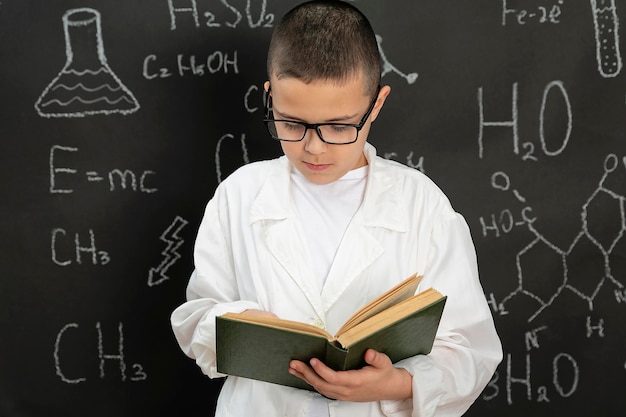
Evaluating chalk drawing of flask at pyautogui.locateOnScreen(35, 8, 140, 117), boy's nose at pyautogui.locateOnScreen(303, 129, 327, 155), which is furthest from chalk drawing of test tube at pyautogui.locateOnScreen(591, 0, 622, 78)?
chalk drawing of flask at pyautogui.locateOnScreen(35, 8, 140, 117)

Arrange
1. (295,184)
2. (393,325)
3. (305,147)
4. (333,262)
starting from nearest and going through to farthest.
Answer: (393,325), (305,147), (333,262), (295,184)

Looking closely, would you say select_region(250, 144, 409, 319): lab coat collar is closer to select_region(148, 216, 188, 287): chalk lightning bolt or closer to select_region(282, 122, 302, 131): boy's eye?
select_region(282, 122, 302, 131): boy's eye

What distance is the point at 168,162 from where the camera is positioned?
2129 millimetres

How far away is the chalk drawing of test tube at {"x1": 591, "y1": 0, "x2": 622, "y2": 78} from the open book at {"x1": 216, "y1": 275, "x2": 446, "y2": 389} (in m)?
1.04

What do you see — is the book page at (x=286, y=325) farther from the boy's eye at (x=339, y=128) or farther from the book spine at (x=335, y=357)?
the boy's eye at (x=339, y=128)

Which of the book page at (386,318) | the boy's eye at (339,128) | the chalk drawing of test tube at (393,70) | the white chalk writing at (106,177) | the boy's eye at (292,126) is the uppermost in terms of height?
the chalk drawing of test tube at (393,70)

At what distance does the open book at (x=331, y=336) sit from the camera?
1324mm

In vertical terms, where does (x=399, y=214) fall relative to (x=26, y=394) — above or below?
above

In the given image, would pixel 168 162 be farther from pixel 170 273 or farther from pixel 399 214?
pixel 399 214

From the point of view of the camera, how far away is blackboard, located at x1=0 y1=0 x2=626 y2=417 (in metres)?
2.08

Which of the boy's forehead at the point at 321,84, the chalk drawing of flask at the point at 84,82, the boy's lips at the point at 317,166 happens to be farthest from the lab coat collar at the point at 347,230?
the chalk drawing of flask at the point at 84,82

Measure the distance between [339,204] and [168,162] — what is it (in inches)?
25.1

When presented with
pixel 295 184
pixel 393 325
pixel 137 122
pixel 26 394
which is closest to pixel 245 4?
pixel 137 122

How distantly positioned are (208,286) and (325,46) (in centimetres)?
55
